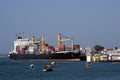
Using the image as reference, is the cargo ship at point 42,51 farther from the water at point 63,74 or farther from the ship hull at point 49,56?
the water at point 63,74

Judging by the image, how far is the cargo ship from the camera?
169m

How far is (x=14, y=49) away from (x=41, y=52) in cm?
1923

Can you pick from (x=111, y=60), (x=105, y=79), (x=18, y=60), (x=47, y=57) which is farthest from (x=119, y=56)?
(x=105, y=79)

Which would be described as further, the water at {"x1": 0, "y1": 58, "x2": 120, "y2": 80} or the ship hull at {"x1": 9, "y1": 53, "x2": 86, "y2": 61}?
the ship hull at {"x1": 9, "y1": 53, "x2": 86, "y2": 61}

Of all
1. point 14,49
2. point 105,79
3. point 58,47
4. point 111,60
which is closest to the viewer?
point 105,79

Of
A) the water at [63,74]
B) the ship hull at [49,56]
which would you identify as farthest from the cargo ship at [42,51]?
the water at [63,74]

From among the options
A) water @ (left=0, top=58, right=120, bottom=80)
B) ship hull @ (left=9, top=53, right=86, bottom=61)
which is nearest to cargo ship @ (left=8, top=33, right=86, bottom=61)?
ship hull @ (left=9, top=53, right=86, bottom=61)

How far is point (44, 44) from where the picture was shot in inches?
7200

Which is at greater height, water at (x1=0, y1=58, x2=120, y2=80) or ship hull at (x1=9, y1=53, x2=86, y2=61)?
ship hull at (x1=9, y1=53, x2=86, y2=61)

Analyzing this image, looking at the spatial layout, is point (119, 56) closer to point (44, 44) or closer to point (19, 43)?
point (44, 44)

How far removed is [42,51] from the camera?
577 ft

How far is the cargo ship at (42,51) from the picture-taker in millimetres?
Answer: 168613

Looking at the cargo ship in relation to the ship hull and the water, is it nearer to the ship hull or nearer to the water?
the ship hull

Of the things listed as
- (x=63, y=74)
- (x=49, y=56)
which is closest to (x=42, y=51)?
(x=49, y=56)
